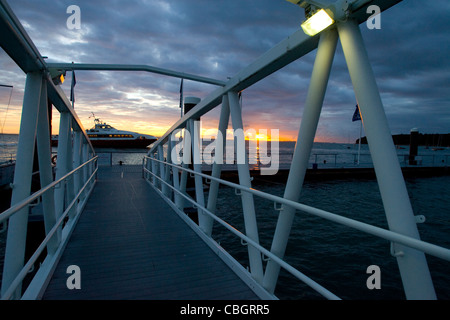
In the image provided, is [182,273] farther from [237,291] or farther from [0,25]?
[0,25]

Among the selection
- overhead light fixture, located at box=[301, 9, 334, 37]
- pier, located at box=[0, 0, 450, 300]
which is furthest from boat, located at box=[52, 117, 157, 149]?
overhead light fixture, located at box=[301, 9, 334, 37]

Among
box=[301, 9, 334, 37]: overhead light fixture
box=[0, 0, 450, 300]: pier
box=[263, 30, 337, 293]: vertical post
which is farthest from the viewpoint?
box=[263, 30, 337, 293]: vertical post

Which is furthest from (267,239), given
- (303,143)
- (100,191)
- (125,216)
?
(303,143)

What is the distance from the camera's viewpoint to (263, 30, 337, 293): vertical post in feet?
6.73

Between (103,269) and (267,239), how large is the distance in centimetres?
612

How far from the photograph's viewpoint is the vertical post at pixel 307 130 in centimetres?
205

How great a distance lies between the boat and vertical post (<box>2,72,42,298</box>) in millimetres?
72139

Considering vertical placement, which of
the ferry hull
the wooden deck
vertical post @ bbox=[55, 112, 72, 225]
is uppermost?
the ferry hull

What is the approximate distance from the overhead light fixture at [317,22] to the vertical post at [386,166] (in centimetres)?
12

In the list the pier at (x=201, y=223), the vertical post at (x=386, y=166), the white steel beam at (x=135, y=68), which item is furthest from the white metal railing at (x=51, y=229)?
the vertical post at (x=386, y=166)

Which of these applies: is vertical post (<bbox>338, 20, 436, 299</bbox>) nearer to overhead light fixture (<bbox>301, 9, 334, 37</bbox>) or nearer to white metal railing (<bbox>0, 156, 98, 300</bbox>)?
overhead light fixture (<bbox>301, 9, 334, 37</bbox>)

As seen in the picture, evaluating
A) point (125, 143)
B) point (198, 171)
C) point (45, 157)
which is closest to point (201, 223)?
point (198, 171)

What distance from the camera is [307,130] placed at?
88.0 inches
